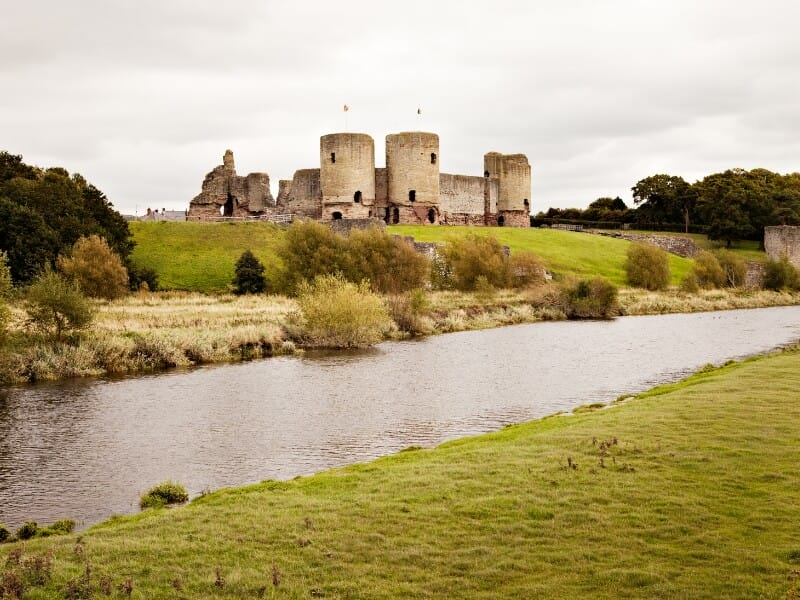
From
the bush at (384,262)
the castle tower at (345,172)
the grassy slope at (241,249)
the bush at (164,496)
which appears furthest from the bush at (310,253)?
the bush at (164,496)

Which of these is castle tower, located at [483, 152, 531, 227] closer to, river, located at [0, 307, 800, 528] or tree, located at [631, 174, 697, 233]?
tree, located at [631, 174, 697, 233]

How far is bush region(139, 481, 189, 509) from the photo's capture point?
10.7 m

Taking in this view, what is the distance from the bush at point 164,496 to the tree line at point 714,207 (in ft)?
225

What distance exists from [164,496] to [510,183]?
57.7 metres

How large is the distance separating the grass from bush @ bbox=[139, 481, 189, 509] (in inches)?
30.4

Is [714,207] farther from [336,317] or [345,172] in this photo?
[336,317]

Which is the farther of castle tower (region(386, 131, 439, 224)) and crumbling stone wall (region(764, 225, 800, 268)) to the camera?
crumbling stone wall (region(764, 225, 800, 268))

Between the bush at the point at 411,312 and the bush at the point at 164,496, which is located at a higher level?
the bush at the point at 411,312

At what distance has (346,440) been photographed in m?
14.6

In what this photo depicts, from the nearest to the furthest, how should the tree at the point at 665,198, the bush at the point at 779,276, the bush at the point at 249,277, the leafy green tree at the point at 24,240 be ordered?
the leafy green tree at the point at 24,240 → the bush at the point at 249,277 → the bush at the point at 779,276 → the tree at the point at 665,198

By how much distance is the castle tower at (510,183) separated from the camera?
217 feet

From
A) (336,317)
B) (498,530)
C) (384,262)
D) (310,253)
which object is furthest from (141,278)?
(498,530)

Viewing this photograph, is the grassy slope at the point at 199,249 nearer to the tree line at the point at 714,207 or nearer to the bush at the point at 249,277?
the bush at the point at 249,277

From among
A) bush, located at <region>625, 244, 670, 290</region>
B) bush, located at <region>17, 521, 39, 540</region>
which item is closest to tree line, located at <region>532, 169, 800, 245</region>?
bush, located at <region>625, 244, 670, 290</region>
